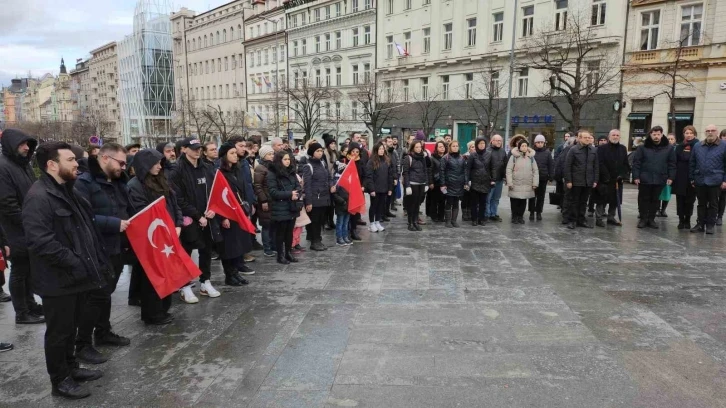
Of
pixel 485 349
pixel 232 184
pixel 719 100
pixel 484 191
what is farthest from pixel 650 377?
pixel 719 100

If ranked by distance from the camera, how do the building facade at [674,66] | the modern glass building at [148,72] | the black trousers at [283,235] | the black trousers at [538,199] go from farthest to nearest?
the modern glass building at [148,72] < the building facade at [674,66] < the black trousers at [538,199] < the black trousers at [283,235]

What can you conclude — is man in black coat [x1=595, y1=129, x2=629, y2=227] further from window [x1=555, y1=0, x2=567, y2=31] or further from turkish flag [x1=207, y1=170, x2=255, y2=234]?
window [x1=555, y1=0, x2=567, y2=31]

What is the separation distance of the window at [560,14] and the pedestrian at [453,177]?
2531 centimetres

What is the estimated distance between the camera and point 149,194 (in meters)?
5.09

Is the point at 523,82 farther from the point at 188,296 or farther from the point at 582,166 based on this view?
the point at 188,296

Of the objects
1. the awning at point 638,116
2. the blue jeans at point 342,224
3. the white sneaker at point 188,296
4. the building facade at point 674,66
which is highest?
the building facade at point 674,66

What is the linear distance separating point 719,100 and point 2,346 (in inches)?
1214

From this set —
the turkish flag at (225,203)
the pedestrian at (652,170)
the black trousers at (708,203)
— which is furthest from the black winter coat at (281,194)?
the black trousers at (708,203)

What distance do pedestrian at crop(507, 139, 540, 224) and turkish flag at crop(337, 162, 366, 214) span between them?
12.0 ft

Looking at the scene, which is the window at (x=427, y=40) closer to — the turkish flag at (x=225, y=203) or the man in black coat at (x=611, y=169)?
the man in black coat at (x=611, y=169)

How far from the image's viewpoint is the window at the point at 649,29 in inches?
1098

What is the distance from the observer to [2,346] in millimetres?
4570

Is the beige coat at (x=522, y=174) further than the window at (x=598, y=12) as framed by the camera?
No

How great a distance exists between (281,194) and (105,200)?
9.87 feet
